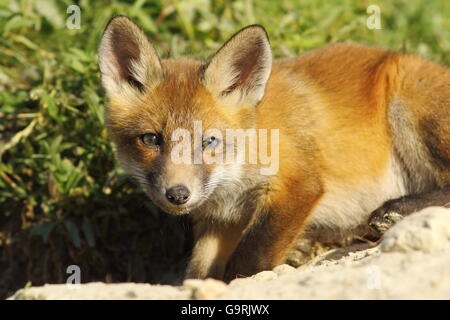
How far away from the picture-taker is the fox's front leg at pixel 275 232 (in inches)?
163

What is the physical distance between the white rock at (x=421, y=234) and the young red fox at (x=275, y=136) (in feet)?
3.77

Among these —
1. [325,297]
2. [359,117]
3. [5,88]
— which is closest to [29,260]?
[5,88]

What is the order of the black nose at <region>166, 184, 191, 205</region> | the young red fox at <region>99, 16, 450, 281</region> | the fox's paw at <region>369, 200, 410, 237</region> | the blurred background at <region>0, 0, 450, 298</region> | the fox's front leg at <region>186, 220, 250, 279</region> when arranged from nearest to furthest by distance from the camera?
the black nose at <region>166, 184, 191, 205</region> < the young red fox at <region>99, 16, 450, 281</region> < the fox's paw at <region>369, 200, 410, 237</region> < the fox's front leg at <region>186, 220, 250, 279</region> < the blurred background at <region>0, 0, 450, 298</region>

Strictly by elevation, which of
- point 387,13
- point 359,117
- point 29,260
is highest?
point 387,13

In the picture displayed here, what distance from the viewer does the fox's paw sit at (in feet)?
14.4

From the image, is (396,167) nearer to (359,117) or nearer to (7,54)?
(359,117)

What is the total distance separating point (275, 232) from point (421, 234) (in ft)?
4.23

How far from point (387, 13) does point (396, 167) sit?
340cm

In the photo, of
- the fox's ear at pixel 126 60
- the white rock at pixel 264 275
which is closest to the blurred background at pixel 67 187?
the fox's ear at pixel 126 60

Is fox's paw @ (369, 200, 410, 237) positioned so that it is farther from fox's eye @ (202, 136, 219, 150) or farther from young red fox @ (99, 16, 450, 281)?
fox's eye @ (202, 136, 219, 150)

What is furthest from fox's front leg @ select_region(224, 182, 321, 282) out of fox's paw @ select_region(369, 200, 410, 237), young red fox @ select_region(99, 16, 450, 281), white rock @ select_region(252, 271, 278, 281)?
fox's paw @ select_region(369, 200, 410, 237)

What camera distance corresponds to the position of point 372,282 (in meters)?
2.73

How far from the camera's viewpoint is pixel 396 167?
4699 millimetres

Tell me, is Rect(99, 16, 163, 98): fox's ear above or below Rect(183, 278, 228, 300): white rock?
above
